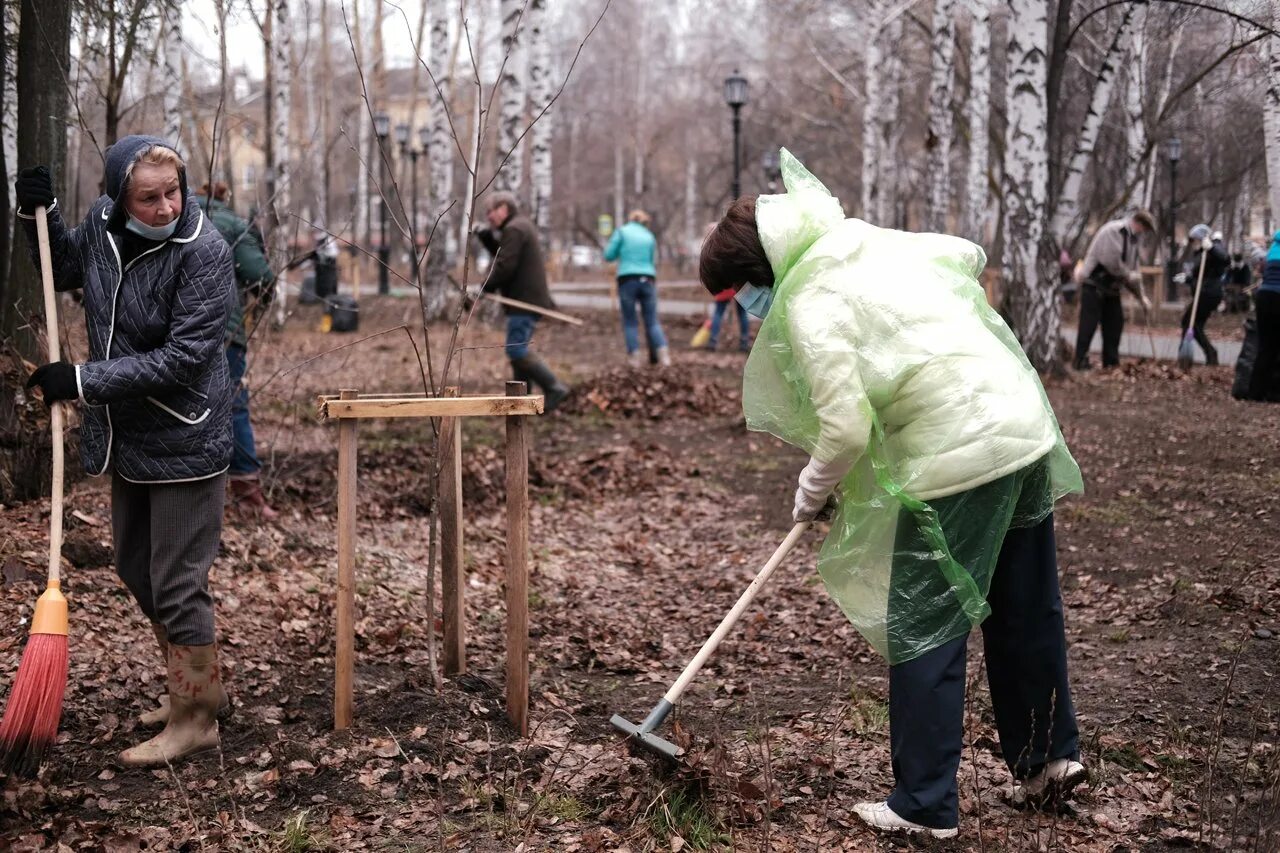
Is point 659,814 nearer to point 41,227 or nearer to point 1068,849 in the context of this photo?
point 1068,849

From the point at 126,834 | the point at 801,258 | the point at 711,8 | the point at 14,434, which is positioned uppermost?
the point at 711,8

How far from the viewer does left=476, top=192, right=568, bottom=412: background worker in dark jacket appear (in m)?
10.6

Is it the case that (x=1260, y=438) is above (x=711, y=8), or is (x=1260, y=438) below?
below

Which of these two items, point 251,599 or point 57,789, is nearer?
point 57,789

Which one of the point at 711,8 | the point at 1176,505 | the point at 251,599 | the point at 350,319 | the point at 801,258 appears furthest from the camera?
the point at 711,8

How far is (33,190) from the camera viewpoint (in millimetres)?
3734

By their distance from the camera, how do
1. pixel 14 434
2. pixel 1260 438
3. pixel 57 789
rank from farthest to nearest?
pixel 1260 438
pixel 14 434
pixel 57 789

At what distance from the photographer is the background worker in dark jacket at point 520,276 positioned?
10633 millimetres

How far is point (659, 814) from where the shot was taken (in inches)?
135

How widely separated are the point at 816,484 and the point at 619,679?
6.16 ft

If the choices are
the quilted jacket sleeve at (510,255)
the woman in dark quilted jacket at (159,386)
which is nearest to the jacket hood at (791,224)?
the woman in dark quilted jacket at (159,386)

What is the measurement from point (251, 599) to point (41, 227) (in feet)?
6.97

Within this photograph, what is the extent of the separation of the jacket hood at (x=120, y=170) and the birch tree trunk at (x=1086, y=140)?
1181cm

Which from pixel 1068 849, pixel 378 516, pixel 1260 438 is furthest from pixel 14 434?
pixel 1260 438
